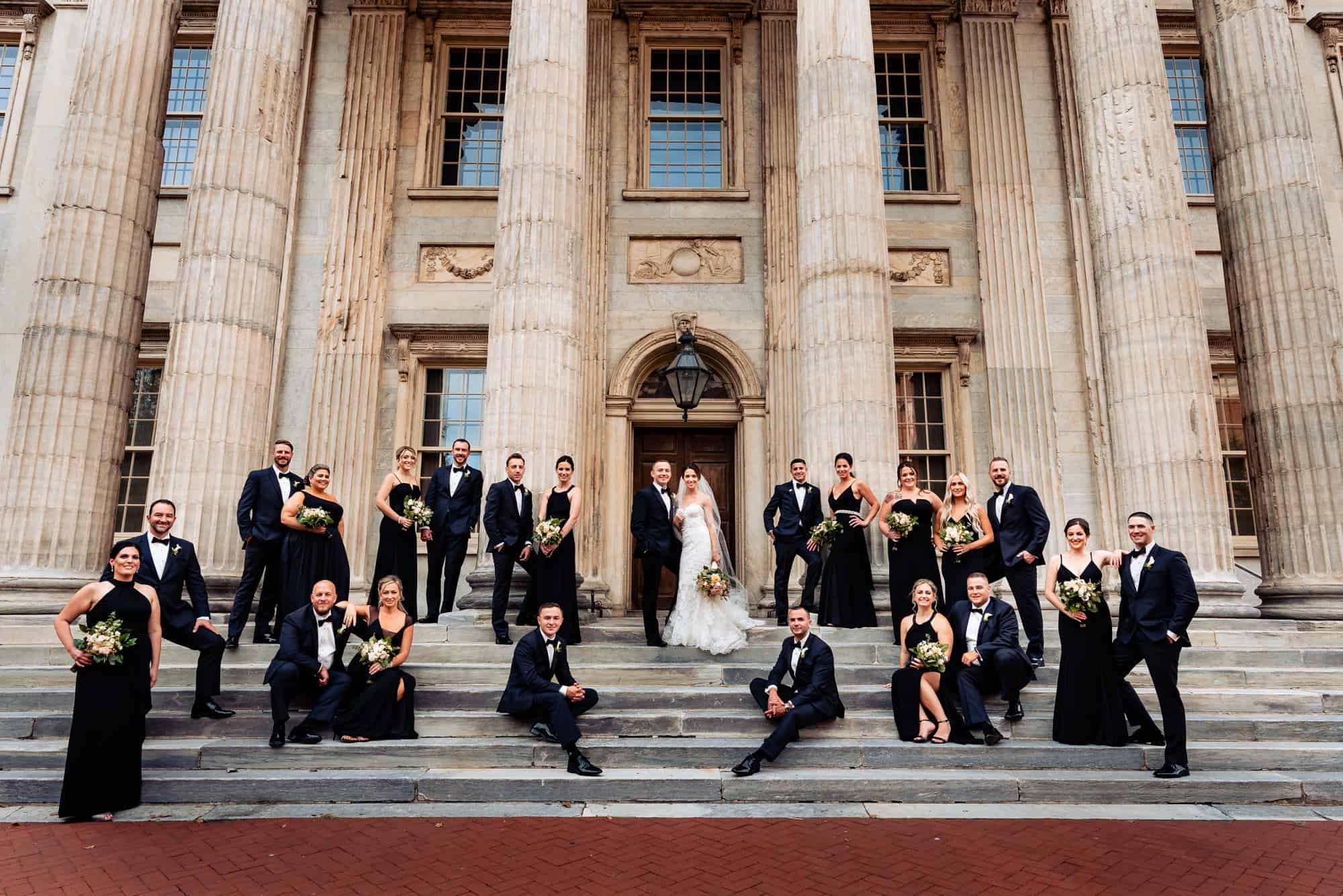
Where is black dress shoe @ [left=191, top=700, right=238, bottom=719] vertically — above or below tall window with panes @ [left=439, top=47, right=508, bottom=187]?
below

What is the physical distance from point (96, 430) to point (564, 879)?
32.0 ft

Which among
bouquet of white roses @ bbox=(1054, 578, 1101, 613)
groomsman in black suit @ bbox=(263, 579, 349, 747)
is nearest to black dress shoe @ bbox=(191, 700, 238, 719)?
groomsman in black suit @ bbox=(263, 579, 349, 747)

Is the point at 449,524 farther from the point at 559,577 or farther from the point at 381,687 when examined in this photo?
the point at 381,687

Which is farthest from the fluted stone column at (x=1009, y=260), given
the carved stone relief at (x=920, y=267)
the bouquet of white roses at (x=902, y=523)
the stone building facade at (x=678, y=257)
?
the bouquet of white roses at (x=902, y=523)

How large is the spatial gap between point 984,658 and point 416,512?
5.97 m

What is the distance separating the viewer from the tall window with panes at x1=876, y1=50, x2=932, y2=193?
16.3m

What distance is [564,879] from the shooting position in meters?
4.64

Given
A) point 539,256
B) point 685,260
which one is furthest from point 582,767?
point 685,260

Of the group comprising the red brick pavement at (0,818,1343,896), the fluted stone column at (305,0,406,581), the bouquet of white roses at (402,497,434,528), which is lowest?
the red brick pavement at (0,818,1343,896)

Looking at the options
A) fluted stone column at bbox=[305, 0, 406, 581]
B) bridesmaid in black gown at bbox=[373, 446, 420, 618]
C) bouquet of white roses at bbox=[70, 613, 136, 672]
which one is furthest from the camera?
fluted stone column at bbox=[305, 0, 406, 581]

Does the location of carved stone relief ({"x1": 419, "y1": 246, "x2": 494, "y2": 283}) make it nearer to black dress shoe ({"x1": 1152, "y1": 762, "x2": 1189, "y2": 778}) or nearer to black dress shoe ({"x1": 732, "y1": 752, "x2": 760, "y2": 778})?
black dress shoe ({"x1": 732, "y1": 752, "x2": 760, "y2": 778})

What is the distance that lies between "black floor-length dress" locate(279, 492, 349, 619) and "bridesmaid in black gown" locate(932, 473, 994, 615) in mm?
6196

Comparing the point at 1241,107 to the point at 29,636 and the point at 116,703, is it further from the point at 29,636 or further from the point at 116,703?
the point at 29,636

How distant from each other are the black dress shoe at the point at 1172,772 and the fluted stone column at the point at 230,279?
386 inches
